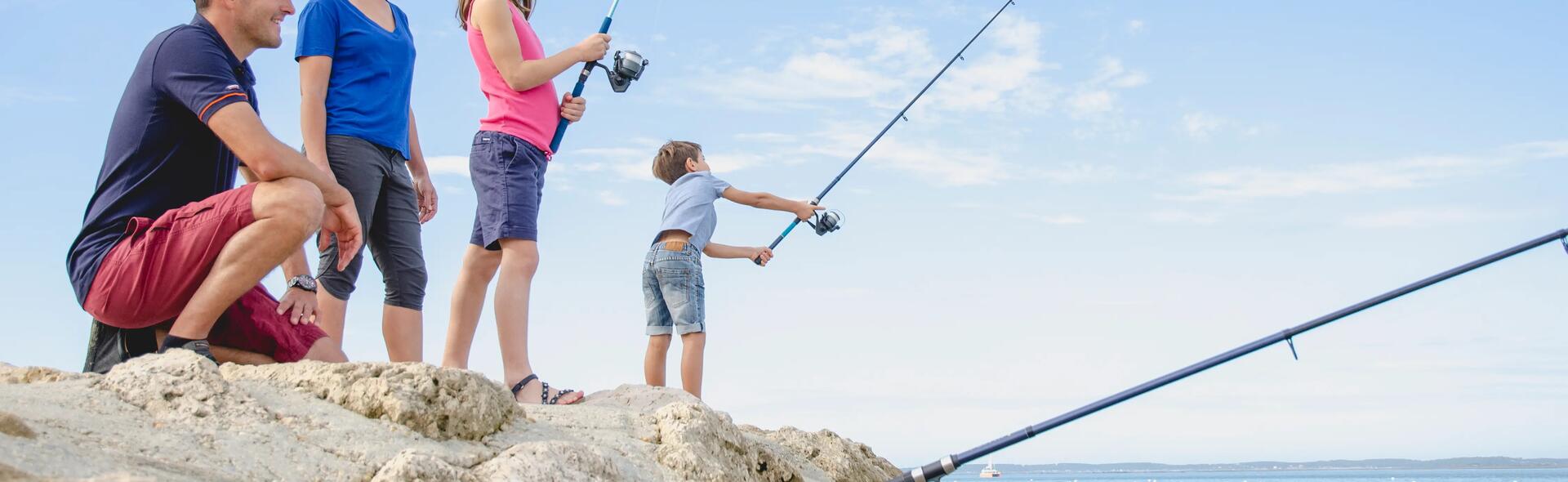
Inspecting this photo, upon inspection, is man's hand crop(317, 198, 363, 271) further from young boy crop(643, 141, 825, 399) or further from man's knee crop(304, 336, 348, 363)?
young boy crop(643, 141, 825, 399)

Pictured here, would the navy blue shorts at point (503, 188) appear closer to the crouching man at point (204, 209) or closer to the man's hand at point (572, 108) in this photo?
the man's hand at point (572, 108)

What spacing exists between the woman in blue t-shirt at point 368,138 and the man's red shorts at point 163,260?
52 cm

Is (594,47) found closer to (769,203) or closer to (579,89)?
(579,89)

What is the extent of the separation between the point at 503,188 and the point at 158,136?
3.95 ft

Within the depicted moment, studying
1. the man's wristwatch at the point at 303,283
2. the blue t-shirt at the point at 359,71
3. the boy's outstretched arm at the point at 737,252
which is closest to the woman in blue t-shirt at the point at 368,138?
the blue t-shirt at the point at 359,71

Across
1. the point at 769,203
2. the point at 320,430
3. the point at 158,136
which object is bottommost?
the point at 320,430

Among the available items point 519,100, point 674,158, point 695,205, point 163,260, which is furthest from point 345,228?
point 674,158

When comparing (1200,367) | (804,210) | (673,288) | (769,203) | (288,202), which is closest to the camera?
(288,202)

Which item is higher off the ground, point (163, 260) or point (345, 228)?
point (345, 228)

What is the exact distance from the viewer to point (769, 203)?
5641 mm

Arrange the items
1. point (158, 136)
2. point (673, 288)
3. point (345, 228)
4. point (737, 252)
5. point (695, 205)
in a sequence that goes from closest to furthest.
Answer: point (158, 136) → point (345, 228) → point (673, 288) → point (695, 205) → point (737, 252)

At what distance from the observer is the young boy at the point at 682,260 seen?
499cm

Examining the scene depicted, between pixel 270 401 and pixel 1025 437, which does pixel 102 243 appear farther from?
pixel 1025 437

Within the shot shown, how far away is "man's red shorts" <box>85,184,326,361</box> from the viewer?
289 cm
